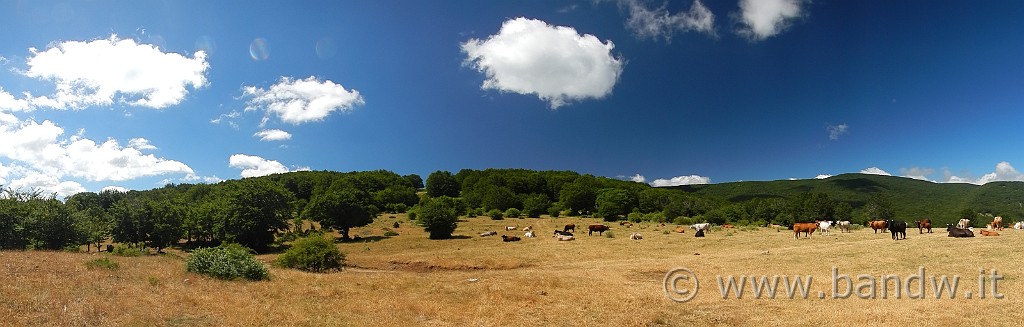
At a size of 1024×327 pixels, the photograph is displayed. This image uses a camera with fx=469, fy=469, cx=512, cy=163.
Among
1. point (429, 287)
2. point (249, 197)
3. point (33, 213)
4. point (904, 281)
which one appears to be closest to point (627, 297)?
point (429, 287)

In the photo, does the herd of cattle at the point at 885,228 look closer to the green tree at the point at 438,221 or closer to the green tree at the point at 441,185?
the green tree at the point at 438,221

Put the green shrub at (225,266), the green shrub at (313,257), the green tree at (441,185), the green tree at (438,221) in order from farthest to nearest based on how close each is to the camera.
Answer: the green tree at (441,185), the green tree at (438,221), the green shrub at (313,257), the green shrub at (225,266)

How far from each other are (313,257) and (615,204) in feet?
231

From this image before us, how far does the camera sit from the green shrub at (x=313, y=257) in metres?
31.0

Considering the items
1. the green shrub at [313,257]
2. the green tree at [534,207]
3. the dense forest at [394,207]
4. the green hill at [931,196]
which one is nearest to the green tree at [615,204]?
the dense forest at [394,207]

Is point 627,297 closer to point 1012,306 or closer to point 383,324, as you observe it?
point 383,324

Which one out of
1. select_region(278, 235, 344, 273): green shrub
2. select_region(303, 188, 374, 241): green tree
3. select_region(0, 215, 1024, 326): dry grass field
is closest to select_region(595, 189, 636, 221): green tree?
select_region(303, 188, 374, 241): green tree

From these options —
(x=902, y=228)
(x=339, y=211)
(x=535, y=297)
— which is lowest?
(x=535, y=297)

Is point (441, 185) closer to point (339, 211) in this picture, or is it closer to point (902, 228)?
point (339, 211)

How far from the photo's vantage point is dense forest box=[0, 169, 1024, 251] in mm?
54031

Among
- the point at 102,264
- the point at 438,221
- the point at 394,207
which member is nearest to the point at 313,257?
the point at 102,264

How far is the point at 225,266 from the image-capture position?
22578 millimetres

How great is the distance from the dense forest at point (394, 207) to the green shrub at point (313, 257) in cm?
2567

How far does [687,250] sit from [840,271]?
14.7m
